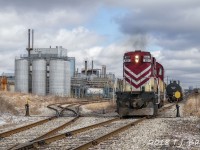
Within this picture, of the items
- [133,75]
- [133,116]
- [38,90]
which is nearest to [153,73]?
[133,75]

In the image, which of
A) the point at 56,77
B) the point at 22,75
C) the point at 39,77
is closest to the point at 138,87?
the point at 56,77

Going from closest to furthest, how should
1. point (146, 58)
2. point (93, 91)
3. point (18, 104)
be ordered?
point (146, 58) → point (18, 104) → point (93, 91)

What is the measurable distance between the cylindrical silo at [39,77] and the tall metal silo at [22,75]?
1.67 m

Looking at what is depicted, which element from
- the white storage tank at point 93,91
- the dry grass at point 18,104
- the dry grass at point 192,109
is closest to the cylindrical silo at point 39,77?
the white storage tank at point 93,91

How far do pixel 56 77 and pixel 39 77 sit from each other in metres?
2.80

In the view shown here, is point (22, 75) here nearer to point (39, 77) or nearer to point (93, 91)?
point (39, 77)

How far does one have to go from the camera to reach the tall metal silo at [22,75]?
63.6 metres

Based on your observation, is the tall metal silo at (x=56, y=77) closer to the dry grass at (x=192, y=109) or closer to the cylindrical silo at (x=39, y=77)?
the cylindrical silo at (x=39, y=77)

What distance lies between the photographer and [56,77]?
204ft

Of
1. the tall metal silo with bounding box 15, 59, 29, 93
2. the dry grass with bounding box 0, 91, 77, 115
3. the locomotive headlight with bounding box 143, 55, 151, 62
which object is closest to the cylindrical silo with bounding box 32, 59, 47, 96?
the tall metal silo with bounding box 15, 59, 29, 93

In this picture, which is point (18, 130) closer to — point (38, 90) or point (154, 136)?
point (154, 136)

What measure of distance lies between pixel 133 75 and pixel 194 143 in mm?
10528

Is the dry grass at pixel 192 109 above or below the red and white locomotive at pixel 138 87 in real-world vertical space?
below

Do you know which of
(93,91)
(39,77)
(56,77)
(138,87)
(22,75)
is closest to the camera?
(138,87)
